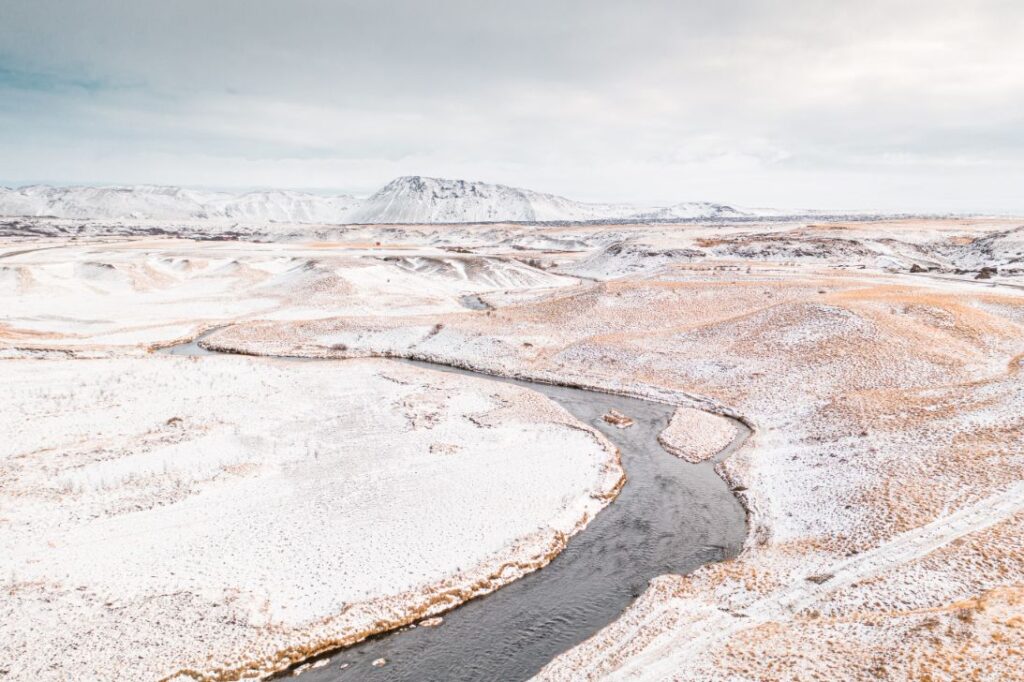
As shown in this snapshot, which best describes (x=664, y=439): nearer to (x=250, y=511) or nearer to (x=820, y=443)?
(x=820, y=443)

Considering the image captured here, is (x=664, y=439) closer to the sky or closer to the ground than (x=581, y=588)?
closer to the sky

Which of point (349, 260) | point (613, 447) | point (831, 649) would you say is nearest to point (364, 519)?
point (613, 447)

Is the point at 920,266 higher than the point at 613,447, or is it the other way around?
the point at 920,266

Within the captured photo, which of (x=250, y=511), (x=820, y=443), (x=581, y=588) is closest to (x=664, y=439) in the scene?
(x=820, y=443)

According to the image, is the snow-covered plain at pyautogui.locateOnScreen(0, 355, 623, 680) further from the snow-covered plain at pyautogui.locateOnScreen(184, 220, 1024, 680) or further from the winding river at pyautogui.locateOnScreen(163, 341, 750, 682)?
the snow-covered plain at pyautogui.locateOnScreen(184, 220, 1024, 680)

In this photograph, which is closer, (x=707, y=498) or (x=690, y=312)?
(x=707, y=498)

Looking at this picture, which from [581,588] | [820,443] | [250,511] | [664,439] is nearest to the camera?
[581,588]

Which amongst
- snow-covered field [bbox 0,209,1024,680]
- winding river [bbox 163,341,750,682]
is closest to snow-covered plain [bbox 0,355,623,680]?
snow-covered field [bbox 0,209,1024,680]

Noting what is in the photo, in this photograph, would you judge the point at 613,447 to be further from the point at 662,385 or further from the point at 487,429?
the point at 662,385
